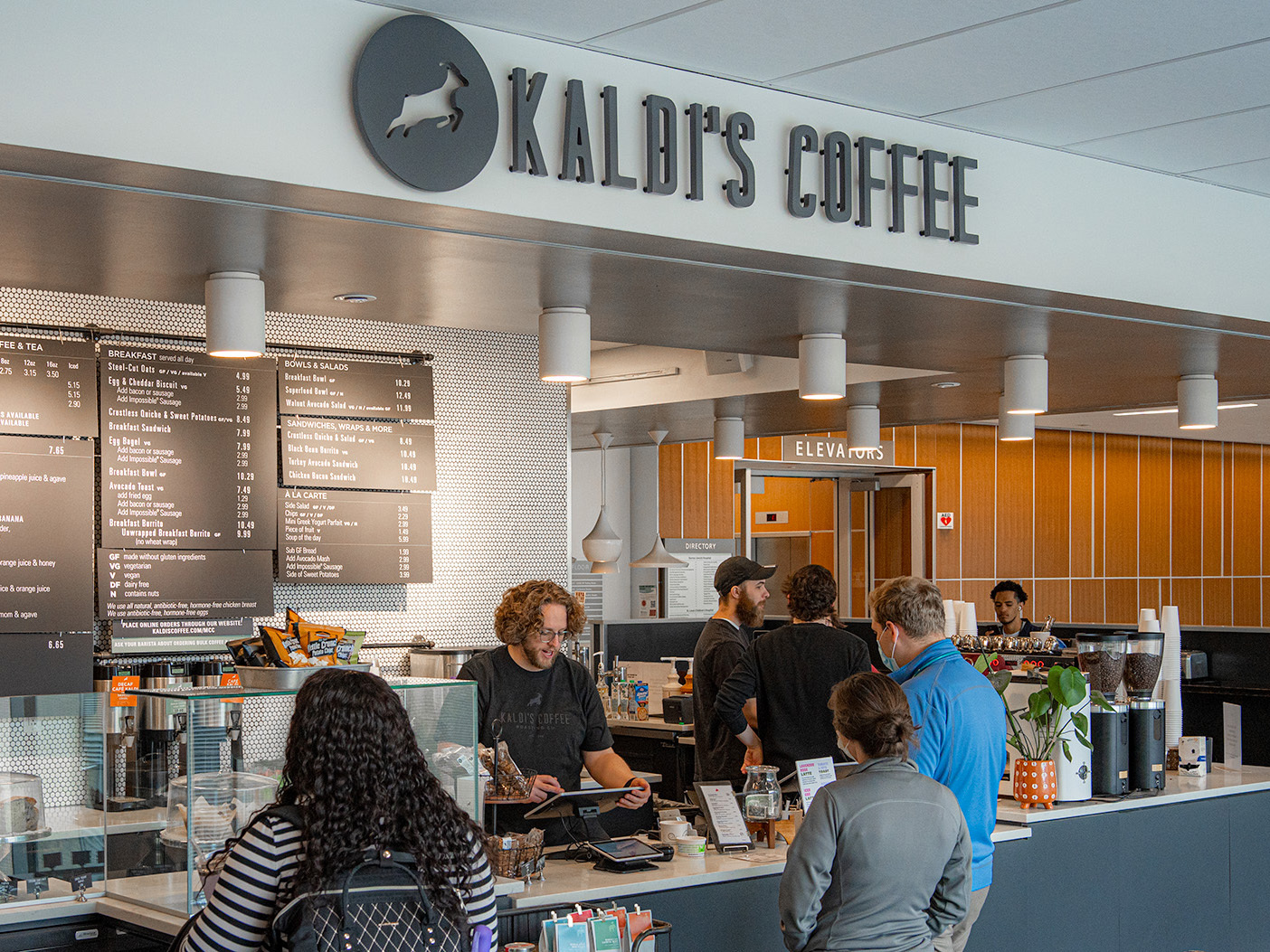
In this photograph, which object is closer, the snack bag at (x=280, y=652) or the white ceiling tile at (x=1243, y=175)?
the snack bag at (x=280, y=652)

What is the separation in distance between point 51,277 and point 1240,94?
322 cm

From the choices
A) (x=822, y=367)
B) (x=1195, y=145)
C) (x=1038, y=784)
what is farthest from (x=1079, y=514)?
(x=1195, y=145)

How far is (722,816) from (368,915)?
1.97 meters

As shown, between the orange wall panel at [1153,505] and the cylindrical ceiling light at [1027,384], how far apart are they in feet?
29.3

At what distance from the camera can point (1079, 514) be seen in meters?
12.8

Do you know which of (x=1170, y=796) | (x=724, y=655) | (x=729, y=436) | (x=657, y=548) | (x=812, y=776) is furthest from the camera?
(x=657, y=548)

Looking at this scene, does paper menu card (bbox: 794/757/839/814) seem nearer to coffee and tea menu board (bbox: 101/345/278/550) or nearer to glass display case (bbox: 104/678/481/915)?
glass display case (bbox: 104/678/481/915)

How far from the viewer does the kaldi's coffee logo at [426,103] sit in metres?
2.77

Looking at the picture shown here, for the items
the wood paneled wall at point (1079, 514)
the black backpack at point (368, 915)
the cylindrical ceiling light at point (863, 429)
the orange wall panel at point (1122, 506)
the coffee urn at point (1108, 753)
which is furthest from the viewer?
the orange wall panel at point (1122, 506)

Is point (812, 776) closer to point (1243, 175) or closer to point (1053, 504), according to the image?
point (1243, 175)

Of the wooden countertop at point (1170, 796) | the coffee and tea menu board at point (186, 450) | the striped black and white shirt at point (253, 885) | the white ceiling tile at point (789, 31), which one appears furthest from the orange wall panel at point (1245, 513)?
the striped black and white shirt at point (253, 885)

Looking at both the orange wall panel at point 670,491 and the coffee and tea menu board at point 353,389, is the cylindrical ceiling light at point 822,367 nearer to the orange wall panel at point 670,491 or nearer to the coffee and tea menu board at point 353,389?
the coffee and tea menu board at point 353,389

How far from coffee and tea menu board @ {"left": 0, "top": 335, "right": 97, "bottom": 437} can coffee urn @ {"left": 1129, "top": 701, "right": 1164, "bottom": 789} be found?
3689 millimetres

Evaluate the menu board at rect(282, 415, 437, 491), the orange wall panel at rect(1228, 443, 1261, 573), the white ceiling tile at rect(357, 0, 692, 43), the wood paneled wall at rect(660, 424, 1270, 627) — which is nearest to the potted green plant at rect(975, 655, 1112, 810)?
the menu board at rect(282, 415, 437, 491)
